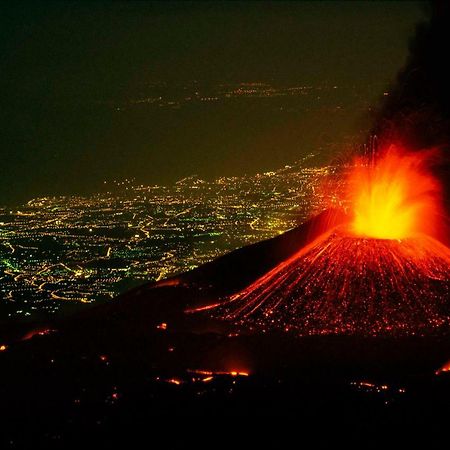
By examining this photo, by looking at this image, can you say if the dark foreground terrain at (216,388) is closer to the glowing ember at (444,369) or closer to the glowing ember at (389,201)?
the glowing ember at (444,369)

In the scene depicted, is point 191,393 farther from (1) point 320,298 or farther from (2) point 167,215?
(2) point 167,215

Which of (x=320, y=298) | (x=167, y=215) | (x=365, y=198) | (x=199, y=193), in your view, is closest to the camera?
(x=320, y=298)

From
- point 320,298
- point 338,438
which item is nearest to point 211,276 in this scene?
point 320,298

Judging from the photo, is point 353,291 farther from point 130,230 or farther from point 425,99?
point 130,230

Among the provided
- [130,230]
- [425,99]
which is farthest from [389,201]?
[130,230]

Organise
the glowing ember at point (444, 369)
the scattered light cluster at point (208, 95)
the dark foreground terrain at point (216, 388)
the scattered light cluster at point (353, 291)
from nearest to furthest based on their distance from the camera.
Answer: the dark foreground terrain at point (216, 388), the glowing ember at point (444, 369), the scattered light cluster at point (353, 291), the scattered light cluster at point (208, 95)

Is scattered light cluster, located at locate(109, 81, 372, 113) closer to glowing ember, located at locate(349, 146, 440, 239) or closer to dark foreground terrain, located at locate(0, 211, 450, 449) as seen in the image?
glowing ember, located at locate(349, 146, 440, 239)

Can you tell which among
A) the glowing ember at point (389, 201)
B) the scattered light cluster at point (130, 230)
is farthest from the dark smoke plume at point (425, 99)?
the scattered light cluster at point (130, 230)
